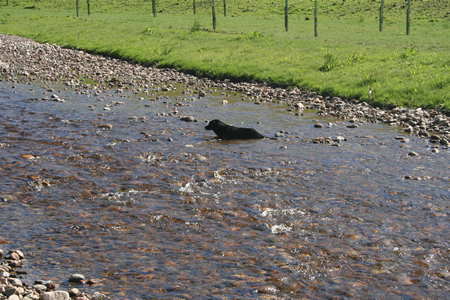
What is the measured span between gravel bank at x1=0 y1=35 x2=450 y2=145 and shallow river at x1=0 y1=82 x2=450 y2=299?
1.63 m

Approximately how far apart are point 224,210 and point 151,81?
58.8 feet

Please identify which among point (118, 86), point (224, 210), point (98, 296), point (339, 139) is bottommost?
point (98, 296)

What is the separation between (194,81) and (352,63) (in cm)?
834

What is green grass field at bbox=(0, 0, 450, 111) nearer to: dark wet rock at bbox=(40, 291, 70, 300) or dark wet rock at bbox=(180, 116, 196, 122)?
dark wet rock at bbox=(180, 116, 196, 122)

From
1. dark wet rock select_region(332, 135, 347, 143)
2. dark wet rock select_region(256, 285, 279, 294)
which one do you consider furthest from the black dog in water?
dark wet rock select_region(256, 285, 279, 294)

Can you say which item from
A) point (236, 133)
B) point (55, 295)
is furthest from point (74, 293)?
point (236, 133)

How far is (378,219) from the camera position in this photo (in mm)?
9398

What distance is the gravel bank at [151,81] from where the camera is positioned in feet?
57.8

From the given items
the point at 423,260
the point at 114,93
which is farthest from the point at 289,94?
the point at 423,260

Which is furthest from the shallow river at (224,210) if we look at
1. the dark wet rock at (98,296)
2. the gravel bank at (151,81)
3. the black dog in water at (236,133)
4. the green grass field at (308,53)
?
the green grass field at (308,53)

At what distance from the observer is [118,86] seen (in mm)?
25234

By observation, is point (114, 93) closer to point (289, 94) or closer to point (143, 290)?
point (289, 94)

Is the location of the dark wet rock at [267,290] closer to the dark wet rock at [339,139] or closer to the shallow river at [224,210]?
the shallow river at [224,210]

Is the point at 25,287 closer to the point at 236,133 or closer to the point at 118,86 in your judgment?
the point at 236,133
